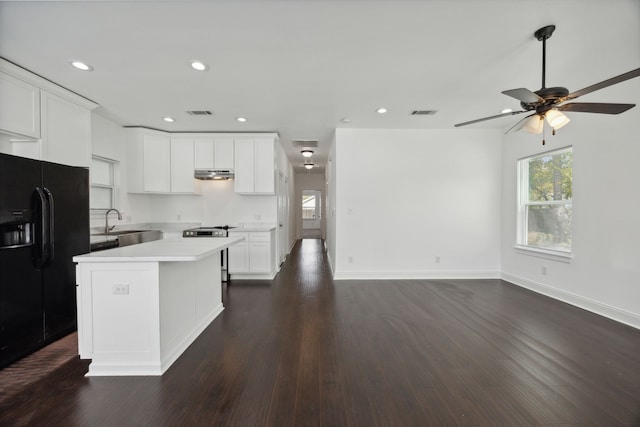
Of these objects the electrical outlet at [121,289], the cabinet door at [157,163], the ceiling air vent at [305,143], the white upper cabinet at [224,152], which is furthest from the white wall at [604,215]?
the cabinet door at [157,163]

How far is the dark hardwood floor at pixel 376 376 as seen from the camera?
1562mm

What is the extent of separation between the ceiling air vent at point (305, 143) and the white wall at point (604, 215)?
3972 mm

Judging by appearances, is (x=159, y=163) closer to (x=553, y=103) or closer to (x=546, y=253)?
(x=553, y=103)

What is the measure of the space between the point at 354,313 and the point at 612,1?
340 centimetres

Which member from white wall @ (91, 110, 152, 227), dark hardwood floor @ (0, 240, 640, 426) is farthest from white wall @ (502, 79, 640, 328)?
white wall @ (91, 110, 152, 227)

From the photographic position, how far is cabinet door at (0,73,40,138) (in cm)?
246

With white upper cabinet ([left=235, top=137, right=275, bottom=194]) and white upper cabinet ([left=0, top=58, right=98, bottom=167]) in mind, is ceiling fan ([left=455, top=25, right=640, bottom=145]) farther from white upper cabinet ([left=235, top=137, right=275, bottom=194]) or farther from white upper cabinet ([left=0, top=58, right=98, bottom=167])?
white upper cabinet ([left=0, top=58, right=98, bottom=167])

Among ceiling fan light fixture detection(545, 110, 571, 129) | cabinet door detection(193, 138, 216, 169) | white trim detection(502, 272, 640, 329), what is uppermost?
cabinet door detection(193, 138, 216, 169)

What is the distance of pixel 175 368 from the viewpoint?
2031 millimetres

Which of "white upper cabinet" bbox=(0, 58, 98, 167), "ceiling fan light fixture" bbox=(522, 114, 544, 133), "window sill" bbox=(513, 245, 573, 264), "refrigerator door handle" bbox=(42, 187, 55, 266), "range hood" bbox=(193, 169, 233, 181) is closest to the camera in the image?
"ceiling fan light fixture" bbox=(522, 114, 544, 133)

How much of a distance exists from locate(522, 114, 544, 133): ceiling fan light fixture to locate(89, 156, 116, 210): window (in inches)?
219

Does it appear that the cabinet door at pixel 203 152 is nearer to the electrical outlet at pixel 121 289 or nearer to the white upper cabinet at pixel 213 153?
the white upper cabinet at pixel 213 153

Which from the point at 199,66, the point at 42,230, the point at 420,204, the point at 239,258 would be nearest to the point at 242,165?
the point at 239,258

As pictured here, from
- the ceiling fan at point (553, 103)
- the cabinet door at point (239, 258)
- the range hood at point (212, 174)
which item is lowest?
the cabinet door at point (239, 258)
